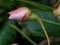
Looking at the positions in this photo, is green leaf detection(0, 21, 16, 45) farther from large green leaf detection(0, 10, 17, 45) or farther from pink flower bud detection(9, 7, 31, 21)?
pink flower bud detection(9, 7, 31, 21)

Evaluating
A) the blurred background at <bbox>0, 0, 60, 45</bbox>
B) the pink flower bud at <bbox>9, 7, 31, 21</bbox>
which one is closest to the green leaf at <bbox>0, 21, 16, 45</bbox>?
the blurred background at <bbox>0, 0, 60, 45</bbox>

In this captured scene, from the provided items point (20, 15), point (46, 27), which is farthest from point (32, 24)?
point (20, 15)

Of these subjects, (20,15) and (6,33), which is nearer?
(20,15)

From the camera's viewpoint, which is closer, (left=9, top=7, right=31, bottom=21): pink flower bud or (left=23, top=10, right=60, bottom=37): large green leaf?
(left=9, top=7, right=31, bottom=21): pink flower bud

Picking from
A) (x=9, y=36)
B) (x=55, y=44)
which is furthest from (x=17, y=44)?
(x=55, y=44)

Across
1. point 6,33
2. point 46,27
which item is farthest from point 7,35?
point 46,27

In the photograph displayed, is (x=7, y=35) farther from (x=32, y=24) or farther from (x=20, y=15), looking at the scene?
(x=20, y=15)

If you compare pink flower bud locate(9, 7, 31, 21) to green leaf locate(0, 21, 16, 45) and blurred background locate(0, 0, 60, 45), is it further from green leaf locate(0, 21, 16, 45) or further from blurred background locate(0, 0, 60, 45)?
green leaf locate(0, 21, 16, 45)

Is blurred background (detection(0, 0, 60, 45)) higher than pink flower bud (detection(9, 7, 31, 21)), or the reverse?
blurred background (detection(0, 0, 60, 45))

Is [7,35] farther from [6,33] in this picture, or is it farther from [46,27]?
[46,27]

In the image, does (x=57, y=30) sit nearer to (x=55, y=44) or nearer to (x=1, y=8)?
(x=55, y=44)

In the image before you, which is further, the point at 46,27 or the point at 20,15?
the point at 46,27

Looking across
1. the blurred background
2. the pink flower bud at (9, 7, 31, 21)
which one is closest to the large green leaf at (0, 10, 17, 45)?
the blurred background
